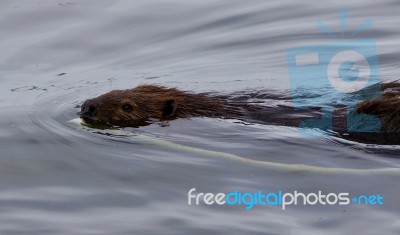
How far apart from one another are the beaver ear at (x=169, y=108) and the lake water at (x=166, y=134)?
6.9 inches

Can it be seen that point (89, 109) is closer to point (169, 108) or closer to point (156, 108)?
point (156, 108)

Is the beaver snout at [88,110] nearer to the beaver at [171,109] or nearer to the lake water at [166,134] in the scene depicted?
the beaver at [171,109]

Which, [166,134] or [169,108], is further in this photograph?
[169,108]

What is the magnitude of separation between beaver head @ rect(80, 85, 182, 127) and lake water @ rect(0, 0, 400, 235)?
A: 0.18 metres

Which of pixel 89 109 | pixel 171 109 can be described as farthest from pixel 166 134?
pixel 89 109

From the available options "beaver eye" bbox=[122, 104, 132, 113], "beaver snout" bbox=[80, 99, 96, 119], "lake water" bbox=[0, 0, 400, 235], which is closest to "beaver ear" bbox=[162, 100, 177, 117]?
"lake water" bbox=[0, 0, 400, 235]

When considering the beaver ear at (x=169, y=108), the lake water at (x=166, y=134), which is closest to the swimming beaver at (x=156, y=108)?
the beaver ear at (x=169, y=108)

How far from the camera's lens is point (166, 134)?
791 cm

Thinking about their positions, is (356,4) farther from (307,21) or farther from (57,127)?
(57,127)

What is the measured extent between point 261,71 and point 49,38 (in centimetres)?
283

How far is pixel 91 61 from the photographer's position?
10852mm

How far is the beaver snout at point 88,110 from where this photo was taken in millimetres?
8227

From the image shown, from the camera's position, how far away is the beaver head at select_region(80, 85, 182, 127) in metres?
8.24

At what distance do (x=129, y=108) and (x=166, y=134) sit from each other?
571mm
